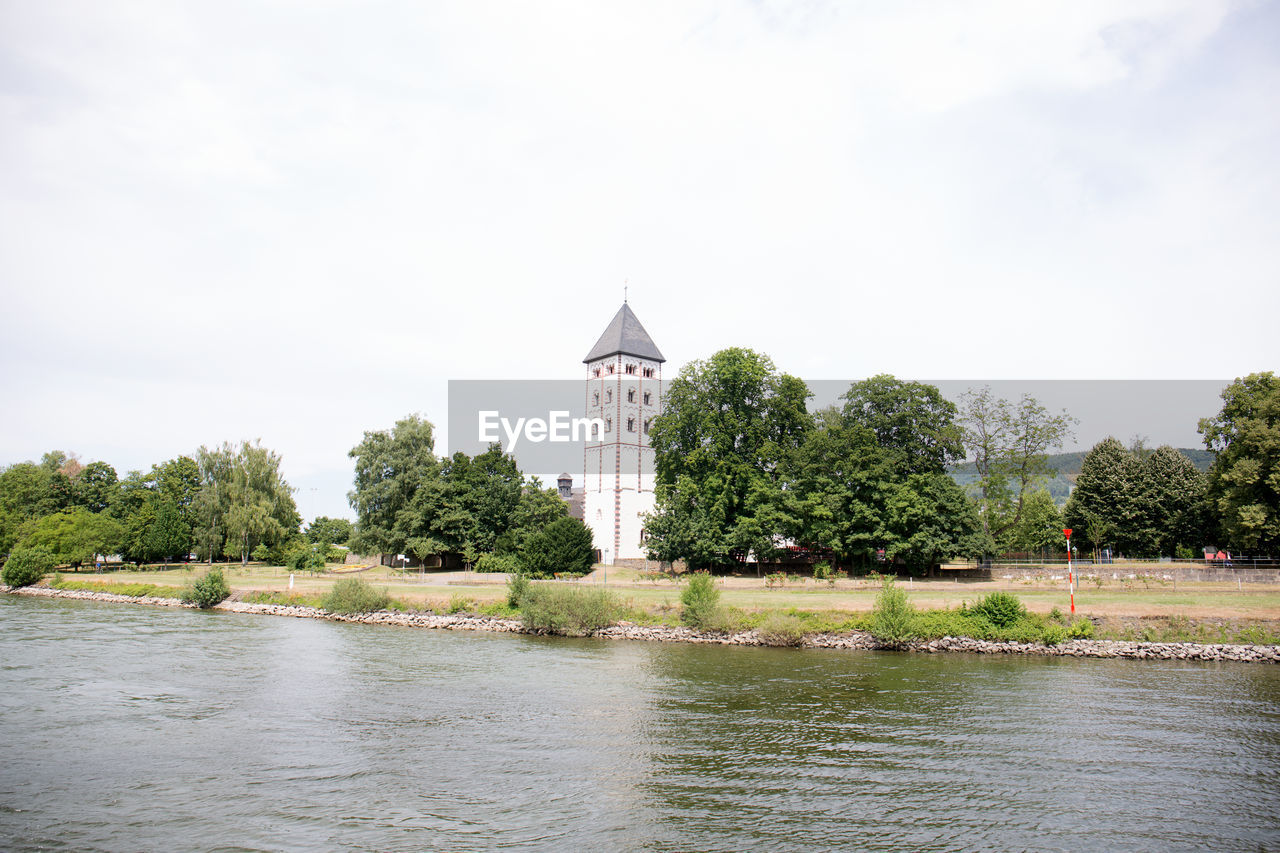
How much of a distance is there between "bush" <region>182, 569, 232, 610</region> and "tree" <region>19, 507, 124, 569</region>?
20.8 meters

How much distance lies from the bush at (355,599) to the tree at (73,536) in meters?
31.3

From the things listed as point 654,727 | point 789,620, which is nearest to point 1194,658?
point 789,620

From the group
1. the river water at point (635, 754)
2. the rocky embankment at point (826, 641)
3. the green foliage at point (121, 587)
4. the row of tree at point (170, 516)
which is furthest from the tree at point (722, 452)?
the row of tree at point (170, 516)

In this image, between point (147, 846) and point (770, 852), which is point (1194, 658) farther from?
point (147, 846)

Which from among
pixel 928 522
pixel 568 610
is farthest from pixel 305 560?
pixel 928 522

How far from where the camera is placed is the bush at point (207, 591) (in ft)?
147

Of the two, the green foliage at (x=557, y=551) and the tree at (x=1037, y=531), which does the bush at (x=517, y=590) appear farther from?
the tree at (x=1037, y=531)

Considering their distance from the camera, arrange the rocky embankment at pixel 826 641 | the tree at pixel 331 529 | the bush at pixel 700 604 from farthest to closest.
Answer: the tree at pixel 331 529 < the bush at pixel 700 604 < the rocky embankment at pixel 826 641

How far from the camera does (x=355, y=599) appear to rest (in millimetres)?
40531

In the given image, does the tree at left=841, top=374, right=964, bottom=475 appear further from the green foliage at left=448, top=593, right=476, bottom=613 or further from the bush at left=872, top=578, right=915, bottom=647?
the green foliage at left=448, top=593, right=476, bottom=613

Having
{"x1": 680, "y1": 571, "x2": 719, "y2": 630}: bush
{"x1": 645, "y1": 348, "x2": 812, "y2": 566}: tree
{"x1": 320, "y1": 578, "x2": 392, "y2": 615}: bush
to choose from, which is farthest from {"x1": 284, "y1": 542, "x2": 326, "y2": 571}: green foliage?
{"x1": 680, "y1": 571, "x2": 719, "y2": 630}: bush

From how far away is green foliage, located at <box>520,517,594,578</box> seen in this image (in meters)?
52.6

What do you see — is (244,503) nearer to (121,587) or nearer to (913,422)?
(121,587)

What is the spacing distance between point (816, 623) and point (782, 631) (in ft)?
5.01
